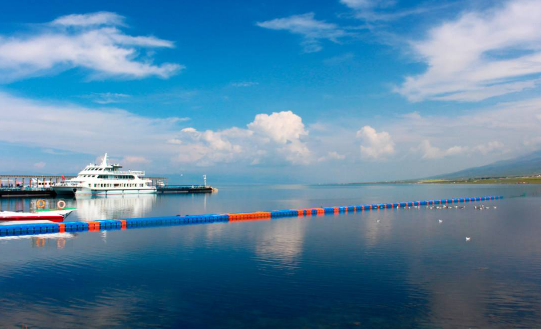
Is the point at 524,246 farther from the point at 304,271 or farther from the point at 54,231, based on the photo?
the point at 54,231

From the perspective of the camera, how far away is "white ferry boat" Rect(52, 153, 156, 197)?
356 ft

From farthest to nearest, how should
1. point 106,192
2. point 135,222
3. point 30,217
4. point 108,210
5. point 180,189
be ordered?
point 180,189
point 106,192
point 108,210
point 135,222
point 30,217

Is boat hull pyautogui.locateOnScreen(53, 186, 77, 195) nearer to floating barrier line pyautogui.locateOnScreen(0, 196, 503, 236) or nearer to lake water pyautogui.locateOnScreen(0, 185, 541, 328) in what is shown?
floating barrier line pyautogui.locateOnScreen(0, 196, 503, 236)

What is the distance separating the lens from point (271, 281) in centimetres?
2483

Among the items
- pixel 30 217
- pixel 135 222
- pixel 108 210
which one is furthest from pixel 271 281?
pixel 108 210

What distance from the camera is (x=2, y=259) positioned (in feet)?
100

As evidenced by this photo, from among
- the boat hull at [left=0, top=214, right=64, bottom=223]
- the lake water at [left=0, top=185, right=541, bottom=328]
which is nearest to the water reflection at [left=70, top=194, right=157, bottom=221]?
the boat hull at [left=0, top=214, right=64, bottom=223]

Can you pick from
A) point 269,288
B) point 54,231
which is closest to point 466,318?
point 269,288

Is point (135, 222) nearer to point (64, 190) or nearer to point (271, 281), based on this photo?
point (271, 281)

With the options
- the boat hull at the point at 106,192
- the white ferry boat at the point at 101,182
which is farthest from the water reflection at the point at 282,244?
the white ferry boat at the point at 101,182

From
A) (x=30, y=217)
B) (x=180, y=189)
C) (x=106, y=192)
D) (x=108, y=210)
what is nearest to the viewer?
(x=30, y=217)

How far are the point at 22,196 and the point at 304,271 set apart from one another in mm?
113409

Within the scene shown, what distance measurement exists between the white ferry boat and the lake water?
72.2 m

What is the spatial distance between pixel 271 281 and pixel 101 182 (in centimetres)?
9976
